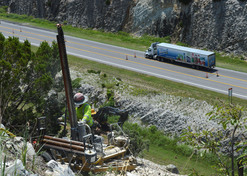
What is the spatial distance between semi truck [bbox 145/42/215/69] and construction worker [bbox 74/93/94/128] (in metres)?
29.1

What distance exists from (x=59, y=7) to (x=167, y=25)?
2528 centimetres

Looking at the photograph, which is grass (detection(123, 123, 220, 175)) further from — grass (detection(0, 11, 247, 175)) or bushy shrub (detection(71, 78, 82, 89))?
bushy shrub (detection(71, 78, 82, 89))

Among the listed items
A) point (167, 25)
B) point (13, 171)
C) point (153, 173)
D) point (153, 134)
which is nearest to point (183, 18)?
point (167, 25)

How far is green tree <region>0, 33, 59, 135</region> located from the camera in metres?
19.4

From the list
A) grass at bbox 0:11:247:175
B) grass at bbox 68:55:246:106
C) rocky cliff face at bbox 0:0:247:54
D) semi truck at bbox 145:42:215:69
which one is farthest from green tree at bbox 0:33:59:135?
rocky cliff face at bbox 0:0:247:54

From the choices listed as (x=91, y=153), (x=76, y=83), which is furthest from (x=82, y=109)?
(x=76, y=83)

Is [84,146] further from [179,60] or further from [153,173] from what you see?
[179,60]

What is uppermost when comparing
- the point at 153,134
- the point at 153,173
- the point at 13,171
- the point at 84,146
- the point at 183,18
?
the point at 183,18

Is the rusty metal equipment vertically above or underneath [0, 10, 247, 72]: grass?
underneath

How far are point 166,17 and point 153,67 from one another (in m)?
14.0

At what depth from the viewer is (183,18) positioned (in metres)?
50.6

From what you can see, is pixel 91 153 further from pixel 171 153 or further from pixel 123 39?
pixel 123 39

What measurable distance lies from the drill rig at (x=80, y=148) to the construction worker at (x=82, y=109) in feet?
0.95

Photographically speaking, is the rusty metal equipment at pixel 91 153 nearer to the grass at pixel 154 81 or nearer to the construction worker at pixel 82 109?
the construction worker at pixel 82 109
